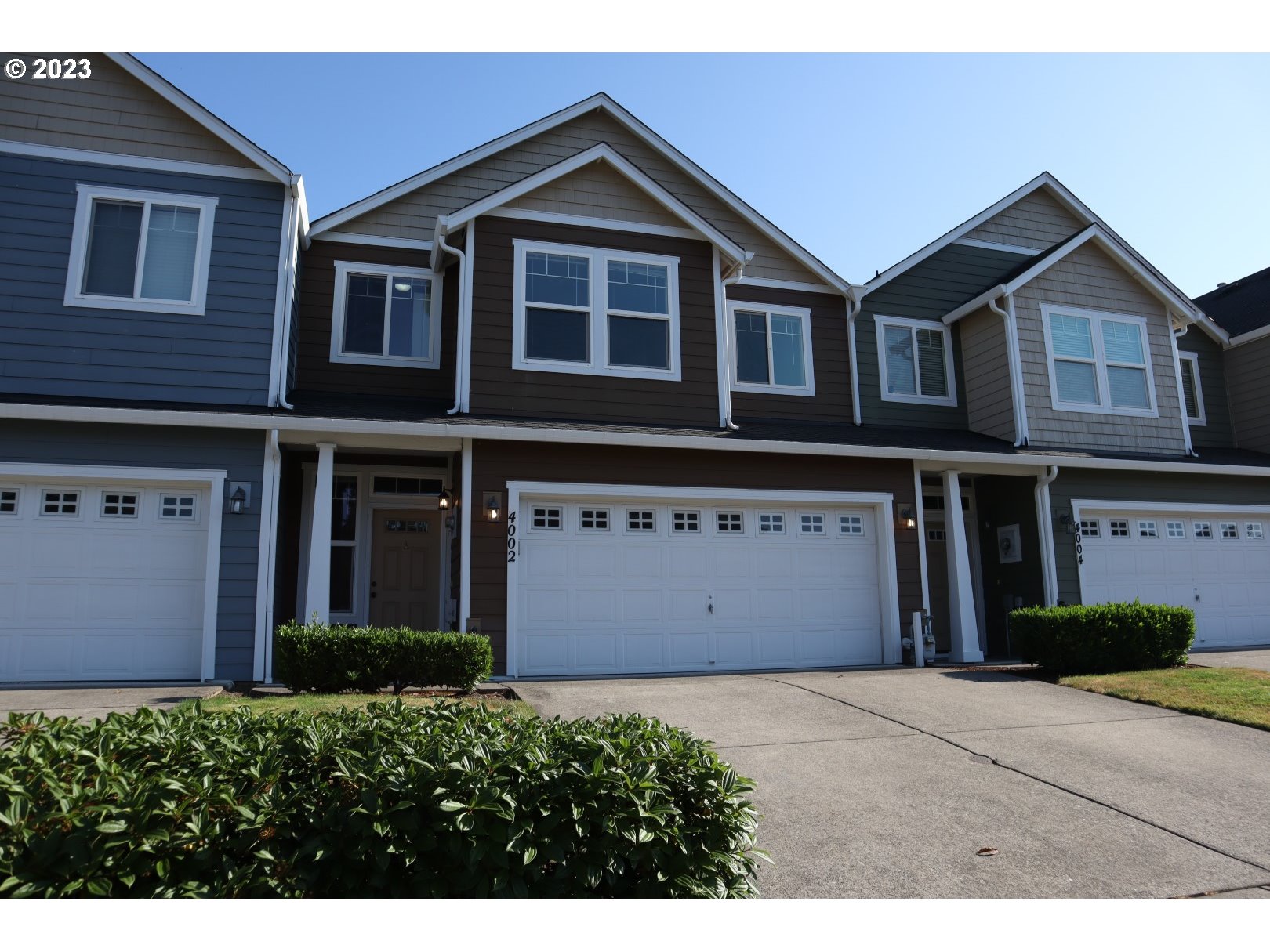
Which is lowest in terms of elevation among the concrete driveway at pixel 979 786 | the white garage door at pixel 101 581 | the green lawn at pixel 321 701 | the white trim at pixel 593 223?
the concrete driveway at pixel 979 786

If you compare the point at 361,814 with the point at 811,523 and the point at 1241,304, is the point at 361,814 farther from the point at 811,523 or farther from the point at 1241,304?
the point at 1241,304

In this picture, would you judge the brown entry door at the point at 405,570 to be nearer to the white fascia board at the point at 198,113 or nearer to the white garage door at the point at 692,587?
the white garage door at the point at 692,587

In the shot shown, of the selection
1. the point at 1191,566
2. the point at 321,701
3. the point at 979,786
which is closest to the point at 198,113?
the point at 321,701

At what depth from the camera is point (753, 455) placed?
462 inches

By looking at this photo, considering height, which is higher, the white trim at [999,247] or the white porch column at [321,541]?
the white trim at [999,247]

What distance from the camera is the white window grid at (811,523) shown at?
12.0m

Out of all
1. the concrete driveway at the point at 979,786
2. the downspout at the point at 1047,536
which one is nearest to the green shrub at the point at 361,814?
the concrete driveway at the point at 979,786

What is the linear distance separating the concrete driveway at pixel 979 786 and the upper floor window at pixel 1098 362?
266 inches

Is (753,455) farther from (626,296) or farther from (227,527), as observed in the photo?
(227,527)

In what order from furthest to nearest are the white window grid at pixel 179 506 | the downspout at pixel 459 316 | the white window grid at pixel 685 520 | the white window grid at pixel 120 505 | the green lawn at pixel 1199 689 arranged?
the white window grid at pixel 685 520 < the downspout at pixel 459 316 < the white window grid at pixel 179 506 < the white window grid at pixel 120 505 < the green lawn at pixel 1199 689

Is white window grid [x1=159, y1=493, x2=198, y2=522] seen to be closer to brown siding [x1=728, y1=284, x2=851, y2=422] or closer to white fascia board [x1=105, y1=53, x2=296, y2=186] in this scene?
white fascia board [x1=105, y1=53, x2=296, y2=186]

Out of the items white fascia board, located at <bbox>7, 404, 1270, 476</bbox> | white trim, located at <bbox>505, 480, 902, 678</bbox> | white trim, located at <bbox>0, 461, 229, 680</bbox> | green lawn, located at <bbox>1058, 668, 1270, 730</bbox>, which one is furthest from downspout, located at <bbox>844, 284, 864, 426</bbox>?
white trim, located at <bbox>0, 461, 229, 680</bbox>

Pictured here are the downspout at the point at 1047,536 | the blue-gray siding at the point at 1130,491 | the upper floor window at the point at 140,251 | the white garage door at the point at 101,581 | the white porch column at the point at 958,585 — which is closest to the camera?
the white garage door at the point at 101,581

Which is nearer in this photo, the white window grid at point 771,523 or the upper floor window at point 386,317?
the white window grid at point 771,523
